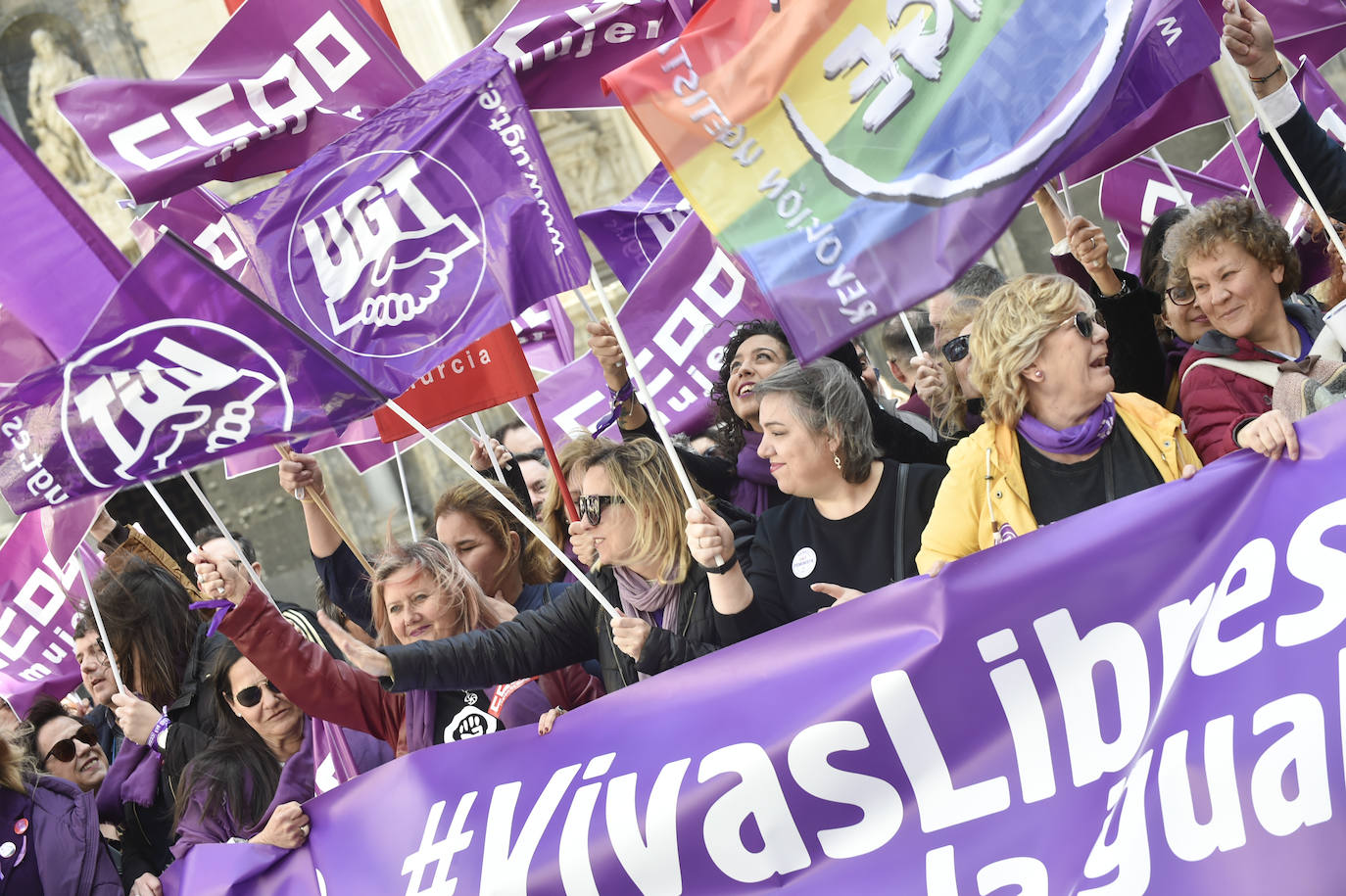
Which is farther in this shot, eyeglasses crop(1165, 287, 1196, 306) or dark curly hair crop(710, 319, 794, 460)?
dark curly hair crop(710, 319, 794, 460)

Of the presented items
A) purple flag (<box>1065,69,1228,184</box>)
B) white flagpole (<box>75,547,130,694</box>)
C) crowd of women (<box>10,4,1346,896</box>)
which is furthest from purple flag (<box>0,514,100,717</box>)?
purple flag (<box>1065,69,1228,184</box>)

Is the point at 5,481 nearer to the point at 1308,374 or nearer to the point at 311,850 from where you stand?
the point at 311,850

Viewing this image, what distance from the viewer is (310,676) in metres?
3.89

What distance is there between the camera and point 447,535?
4.72 m

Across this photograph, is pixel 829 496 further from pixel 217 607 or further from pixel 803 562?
pixel 217 607

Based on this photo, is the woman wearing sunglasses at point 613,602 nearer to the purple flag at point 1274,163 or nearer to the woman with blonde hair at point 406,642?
the woman with blonde hair at point 406,642

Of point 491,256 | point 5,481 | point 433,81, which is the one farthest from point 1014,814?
point 5,481

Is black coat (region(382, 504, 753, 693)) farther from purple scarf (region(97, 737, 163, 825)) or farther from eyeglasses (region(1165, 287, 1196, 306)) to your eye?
purple scarf (region(97, 737, 163, 825))

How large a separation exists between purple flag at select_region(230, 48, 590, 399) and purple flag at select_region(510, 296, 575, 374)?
8.47ft

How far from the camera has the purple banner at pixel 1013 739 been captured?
8.76 ft

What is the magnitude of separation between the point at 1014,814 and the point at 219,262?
3.48 m

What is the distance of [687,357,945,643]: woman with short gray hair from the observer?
→ 346 cm

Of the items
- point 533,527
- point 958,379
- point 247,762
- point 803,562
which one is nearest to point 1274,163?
point 958,379

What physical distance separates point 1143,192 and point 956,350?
2232 millimetres
